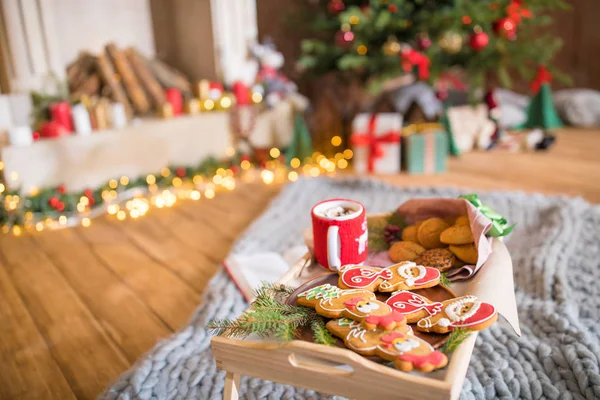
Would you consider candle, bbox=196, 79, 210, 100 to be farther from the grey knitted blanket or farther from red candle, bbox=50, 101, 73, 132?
the grey knitted blanket

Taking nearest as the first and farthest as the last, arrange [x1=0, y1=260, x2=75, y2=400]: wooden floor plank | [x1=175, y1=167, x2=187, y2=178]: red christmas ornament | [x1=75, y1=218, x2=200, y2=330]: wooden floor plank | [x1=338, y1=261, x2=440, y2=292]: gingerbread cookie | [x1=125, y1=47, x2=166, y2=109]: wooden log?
1. [x1=338, y1=261, x2=440, y2=292]: gingerbread cookie
2. [x1=0, y1=260, x2=75, y2=400]: wooden floor plank
3. [x1=75, y1=218, x2=200, y2=330]: wooden floor plank
4. [x1=175, y1=167, x2=187, y2=178]: red christmas ornament
5. [x1=125, y1=47, x2=166, y2=109]: wooden log

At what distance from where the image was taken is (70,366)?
1112 millimetres

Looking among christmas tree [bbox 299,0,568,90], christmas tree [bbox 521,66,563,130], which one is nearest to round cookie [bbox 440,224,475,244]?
christmas tree [bbox 299,0,568,90]

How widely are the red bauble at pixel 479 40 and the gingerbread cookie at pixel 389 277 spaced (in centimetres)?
166

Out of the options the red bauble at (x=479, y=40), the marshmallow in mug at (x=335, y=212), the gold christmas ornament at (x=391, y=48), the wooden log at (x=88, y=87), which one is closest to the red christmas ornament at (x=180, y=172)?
the wooden log at (x=88, y=87)

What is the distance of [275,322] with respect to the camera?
0.69 m

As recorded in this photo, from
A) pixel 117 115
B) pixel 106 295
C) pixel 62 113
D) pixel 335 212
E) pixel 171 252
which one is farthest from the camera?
pixel 117 115

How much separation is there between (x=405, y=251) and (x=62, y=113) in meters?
1.56

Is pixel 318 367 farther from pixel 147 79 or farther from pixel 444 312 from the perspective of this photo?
pixel 147 79

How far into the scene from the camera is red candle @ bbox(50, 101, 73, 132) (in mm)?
1979

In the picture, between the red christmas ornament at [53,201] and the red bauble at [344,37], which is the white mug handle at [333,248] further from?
the red bauble at [344,37]

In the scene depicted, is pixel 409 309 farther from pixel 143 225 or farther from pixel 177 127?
pixel 177 127

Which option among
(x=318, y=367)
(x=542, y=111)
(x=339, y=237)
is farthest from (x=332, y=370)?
(x=542, y=111)

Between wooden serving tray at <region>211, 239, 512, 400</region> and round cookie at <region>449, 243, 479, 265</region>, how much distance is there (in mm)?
199
